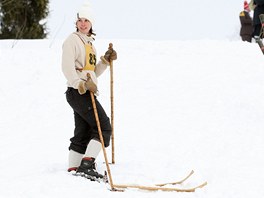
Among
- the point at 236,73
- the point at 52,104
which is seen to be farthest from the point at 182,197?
the point at 236,73

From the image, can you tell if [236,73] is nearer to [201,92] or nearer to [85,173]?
[201,92]

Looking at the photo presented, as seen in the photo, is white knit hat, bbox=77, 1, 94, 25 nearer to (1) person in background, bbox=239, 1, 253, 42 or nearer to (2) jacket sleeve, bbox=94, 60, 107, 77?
(2) jacket sleeve, bbox=94, 60, 107, 77

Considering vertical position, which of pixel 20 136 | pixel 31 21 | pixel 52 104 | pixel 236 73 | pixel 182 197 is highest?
pixel 31 21

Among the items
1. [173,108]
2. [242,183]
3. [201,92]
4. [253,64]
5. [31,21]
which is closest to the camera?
[242,183]

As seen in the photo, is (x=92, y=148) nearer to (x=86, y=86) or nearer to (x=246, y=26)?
(x=86, y=86)

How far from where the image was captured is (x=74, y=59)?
4461mm

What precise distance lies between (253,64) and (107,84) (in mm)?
3499

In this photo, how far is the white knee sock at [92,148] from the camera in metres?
4.50

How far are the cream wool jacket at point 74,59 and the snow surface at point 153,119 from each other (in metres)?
0.93

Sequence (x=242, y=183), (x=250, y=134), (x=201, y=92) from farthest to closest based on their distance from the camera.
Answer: (x=201, y=92)
(x=250, y=134)
(x=242, y=183)

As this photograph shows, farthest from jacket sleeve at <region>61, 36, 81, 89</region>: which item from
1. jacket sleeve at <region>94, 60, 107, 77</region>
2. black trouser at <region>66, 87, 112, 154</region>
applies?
jacket sleeve at <region>94, 60, 107, 77</region>

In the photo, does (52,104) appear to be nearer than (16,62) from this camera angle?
Yes

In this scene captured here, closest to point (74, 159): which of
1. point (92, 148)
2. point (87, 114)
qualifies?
point (92, 148)

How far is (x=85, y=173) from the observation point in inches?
173
